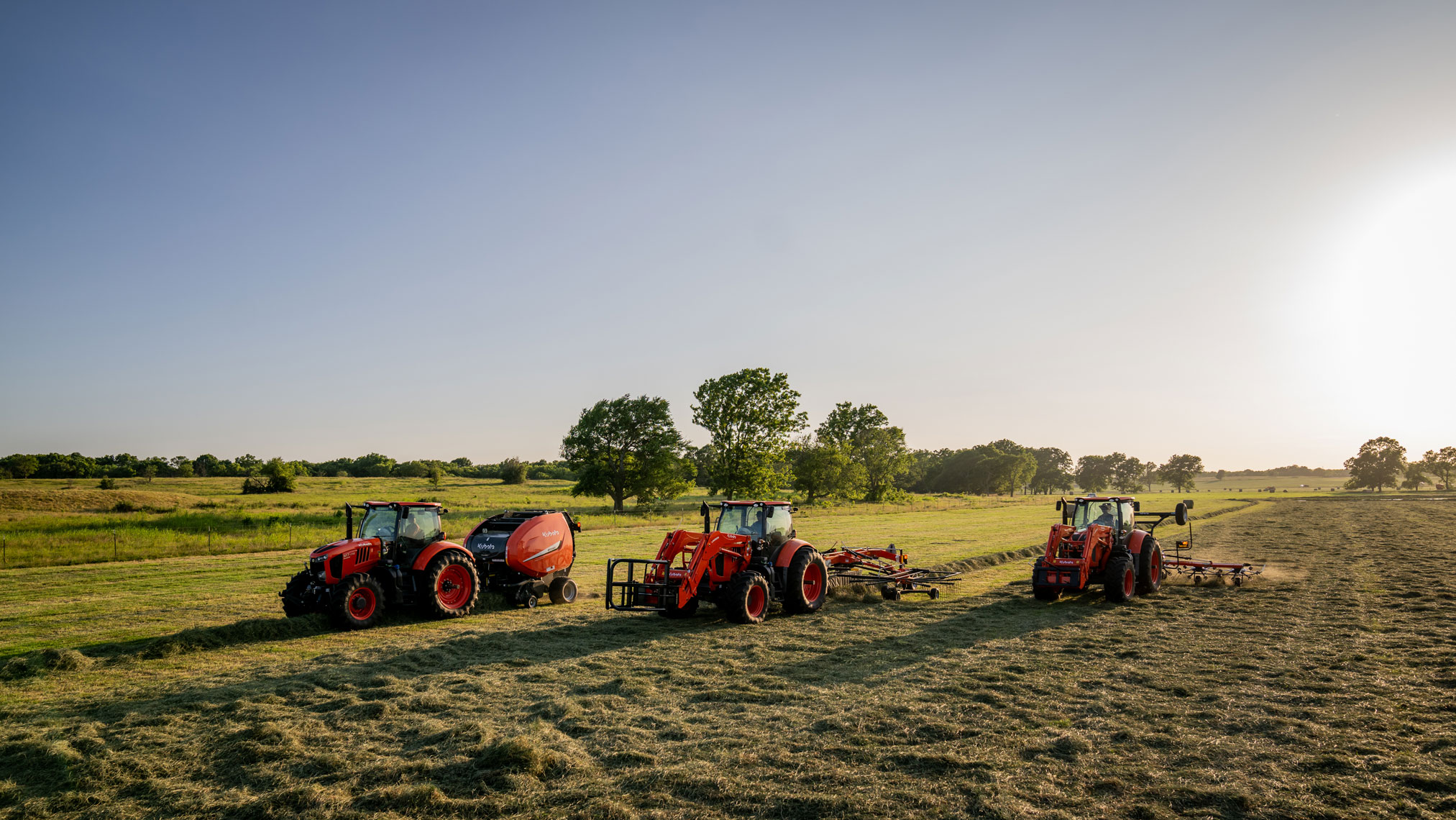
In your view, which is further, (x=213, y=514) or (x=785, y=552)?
(x=213, y=514)

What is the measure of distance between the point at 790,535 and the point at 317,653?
8.09 metres

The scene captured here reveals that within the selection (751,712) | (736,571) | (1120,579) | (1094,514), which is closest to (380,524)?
(736,571)

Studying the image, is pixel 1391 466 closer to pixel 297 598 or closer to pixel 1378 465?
pixel 1378 465

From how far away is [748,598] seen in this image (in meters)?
12.9

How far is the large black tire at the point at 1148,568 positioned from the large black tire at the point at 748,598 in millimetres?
8065

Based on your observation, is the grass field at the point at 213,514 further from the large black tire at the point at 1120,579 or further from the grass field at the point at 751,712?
the large black tire at the point at 1120,579

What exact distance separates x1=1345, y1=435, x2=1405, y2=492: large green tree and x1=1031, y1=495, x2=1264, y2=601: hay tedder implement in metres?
141

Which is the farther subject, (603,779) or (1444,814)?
(603,779)

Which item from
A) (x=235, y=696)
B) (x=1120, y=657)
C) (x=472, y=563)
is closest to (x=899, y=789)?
(x=1120, y=657)

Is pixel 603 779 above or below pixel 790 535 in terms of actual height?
below

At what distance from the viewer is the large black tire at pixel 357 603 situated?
1236cm

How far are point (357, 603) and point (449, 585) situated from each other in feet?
5.33

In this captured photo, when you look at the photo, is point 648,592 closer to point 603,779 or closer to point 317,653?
point 317,653

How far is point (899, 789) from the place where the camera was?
5.75 m
